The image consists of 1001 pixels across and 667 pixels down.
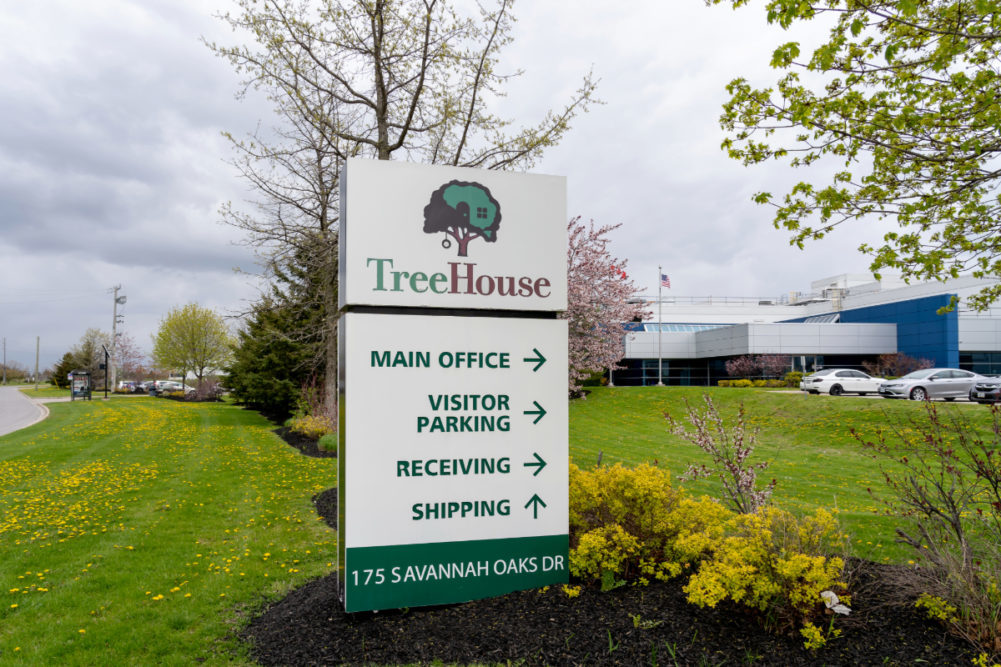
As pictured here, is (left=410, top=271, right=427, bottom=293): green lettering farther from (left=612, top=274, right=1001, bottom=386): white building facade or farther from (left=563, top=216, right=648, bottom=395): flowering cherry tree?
(left=612, top=274, right=1001, bottom=386): white building facade

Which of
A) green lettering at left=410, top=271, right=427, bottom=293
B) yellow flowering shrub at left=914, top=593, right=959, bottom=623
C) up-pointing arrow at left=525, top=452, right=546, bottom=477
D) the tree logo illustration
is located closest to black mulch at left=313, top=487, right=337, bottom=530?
up-pointing arrow at left=525, top=452, right=546, bottom=477

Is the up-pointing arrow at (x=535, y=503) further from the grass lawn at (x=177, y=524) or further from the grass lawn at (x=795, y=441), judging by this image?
the grass lawn at (x=177, y=524)

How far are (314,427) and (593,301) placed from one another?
959cm

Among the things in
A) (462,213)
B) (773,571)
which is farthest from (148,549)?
(773,571)

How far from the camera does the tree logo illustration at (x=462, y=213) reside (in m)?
4.87

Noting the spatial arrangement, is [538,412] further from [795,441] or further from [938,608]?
[795,441]

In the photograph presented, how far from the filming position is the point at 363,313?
4.64 m

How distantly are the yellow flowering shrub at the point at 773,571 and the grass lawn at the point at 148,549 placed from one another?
11.0 ft

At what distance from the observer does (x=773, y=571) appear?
393cm

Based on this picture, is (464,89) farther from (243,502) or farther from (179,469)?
(179,469)

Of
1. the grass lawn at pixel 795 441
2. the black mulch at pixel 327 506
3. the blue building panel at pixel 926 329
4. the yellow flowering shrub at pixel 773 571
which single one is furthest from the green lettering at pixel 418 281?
the blue building panel at pixel 926 329

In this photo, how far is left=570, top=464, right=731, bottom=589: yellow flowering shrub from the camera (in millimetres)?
4637

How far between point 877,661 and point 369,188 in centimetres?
451

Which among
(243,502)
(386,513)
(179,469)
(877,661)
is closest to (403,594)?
(386,513)
